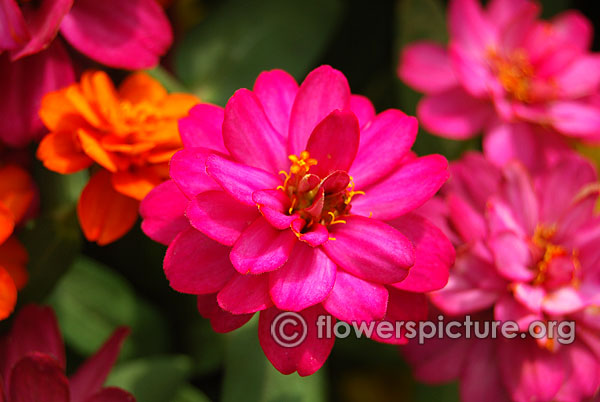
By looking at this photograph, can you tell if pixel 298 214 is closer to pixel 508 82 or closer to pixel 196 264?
pixel 196 264

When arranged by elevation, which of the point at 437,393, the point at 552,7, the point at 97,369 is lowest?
the point at 437,393

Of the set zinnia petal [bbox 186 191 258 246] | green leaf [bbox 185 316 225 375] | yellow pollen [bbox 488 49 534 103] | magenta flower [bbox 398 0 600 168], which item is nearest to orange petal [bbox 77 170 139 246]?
zinnia petal [bbox 186 191 258 246]

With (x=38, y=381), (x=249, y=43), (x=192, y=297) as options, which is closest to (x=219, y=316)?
(x=38, y=381)

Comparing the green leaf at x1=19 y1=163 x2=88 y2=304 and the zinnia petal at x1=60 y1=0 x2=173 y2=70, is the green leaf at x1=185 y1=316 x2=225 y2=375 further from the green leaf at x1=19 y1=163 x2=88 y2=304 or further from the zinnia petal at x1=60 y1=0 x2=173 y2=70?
the zinnia petal at x1=60 y1=0 x2=173 y2=70

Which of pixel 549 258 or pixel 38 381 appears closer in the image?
pixel 38 381

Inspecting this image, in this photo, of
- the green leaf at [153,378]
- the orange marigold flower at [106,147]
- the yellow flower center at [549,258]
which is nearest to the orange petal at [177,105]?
the orange marigold flower at [106,147]

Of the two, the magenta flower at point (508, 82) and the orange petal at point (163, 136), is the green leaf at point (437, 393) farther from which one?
the orange petal at point (163, 136)

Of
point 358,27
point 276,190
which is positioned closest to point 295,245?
point 276,190

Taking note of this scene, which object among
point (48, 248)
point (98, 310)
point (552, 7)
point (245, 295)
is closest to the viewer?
point (245, 295)
